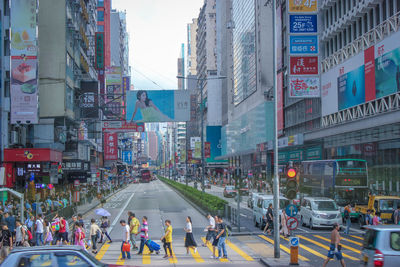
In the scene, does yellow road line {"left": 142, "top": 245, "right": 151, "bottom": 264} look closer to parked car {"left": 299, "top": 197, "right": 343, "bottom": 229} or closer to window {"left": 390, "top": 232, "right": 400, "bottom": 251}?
window {"left": 390, "top": 232, "right": 400, "bottom": 251}

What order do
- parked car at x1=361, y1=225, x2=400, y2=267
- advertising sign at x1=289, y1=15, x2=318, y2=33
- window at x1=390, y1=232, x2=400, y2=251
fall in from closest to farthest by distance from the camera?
parked car at x1=361, y1=225, x2=400, y2=267
window at x1=390, y1=232, x2=400, y2=251
advertising sign at x1=289, y1=15, x2=318, y2=33

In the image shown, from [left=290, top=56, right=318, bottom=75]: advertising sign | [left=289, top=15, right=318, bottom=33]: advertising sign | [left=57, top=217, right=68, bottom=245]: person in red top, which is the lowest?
[left=57, top=217, right=68, bottom=245]: person in red top

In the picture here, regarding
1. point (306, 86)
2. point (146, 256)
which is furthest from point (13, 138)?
point (306, 86)

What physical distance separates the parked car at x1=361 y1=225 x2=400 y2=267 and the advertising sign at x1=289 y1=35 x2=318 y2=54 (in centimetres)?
2962

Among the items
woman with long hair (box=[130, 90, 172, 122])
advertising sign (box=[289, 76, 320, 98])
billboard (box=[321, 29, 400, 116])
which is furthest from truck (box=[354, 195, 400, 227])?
advertising sign (box=[289, 76, 320, 98])

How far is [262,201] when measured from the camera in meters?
28.9

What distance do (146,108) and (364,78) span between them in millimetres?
17388

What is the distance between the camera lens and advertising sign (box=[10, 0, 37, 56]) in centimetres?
3700

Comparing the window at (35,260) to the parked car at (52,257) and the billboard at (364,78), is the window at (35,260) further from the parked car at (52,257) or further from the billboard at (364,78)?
the billboard at (364,78)

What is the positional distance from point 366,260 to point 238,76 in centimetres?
8319

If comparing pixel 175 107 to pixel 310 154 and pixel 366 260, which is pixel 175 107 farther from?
pixel 366 260

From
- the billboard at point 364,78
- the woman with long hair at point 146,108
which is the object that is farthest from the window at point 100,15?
the woman with long hair at point 146,108

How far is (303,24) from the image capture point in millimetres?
40625

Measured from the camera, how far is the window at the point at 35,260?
10070mm
